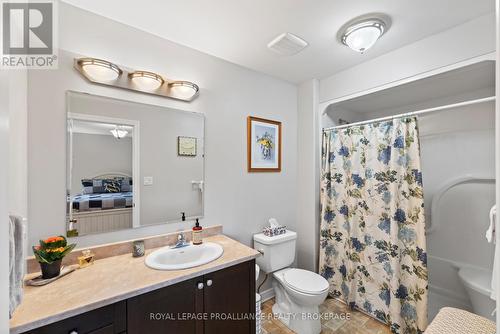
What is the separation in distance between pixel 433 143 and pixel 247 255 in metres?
2.50

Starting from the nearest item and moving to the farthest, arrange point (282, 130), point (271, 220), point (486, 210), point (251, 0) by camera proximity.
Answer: point (251, 0)
point (486, 210)
point (271, 220)
point (282, 130)

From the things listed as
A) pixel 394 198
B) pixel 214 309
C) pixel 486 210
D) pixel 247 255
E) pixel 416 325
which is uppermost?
pixel 394 198

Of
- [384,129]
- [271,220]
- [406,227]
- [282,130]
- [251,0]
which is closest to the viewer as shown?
[251,0]

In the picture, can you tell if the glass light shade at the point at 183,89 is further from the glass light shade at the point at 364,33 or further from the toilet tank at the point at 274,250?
the toilet tank at the point at 274,250

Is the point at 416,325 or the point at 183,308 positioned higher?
the point at 183,308

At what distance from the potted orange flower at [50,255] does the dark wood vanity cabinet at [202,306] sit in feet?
1.50

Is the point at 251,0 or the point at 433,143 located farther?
the point at 433,143

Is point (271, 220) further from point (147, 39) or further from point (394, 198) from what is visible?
point (147, 39)

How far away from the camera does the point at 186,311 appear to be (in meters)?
1.21

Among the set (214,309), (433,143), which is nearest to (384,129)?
(433,143)

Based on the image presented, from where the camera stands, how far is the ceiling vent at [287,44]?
1.63m

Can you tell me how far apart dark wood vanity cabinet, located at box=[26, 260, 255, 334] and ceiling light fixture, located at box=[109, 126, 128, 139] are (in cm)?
103

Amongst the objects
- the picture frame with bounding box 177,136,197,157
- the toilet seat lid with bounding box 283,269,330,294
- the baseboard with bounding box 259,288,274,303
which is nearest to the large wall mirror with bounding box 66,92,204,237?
the picture frame with bounding box 177,136,197,157

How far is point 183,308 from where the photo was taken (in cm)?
120
